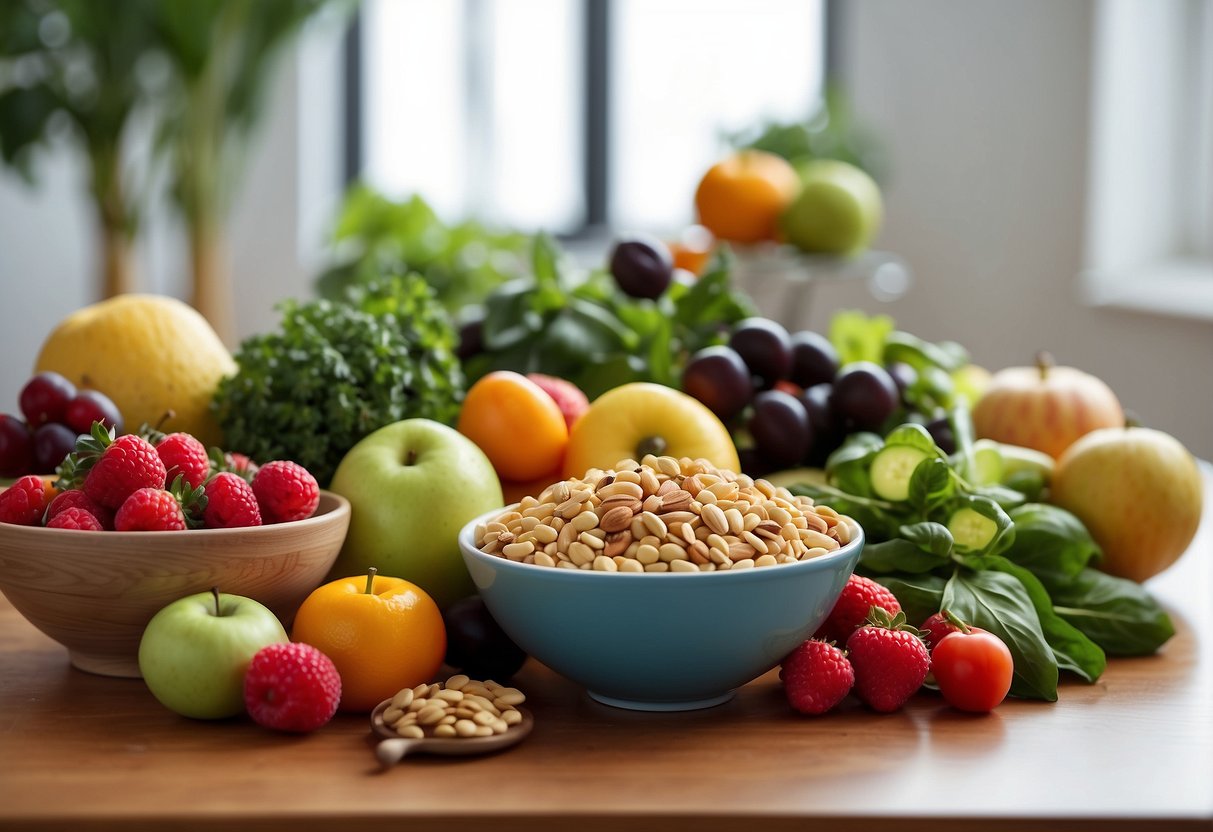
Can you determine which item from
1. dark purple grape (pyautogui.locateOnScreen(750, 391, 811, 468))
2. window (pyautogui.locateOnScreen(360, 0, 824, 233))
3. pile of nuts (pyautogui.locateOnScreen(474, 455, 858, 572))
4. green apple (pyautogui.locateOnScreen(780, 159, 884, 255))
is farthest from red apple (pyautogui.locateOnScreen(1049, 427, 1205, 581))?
window (pyautogui.locateOnScreen(360, 0, 824, 233))

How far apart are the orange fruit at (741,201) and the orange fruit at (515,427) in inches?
60.1

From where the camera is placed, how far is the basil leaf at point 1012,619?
36.5 inches

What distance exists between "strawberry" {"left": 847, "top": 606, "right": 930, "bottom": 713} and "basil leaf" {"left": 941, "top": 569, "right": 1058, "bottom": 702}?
A: 0.09m

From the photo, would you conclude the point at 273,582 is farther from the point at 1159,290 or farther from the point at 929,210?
the point at 929,210

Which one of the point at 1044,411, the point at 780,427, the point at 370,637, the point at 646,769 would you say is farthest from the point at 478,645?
the point at 1044,411

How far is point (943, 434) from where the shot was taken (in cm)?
124

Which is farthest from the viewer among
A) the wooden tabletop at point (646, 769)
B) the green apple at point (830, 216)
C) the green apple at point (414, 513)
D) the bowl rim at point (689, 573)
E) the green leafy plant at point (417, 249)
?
the green apple at point (830, 216)

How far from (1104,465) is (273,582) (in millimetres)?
791

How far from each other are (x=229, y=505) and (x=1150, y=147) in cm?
307

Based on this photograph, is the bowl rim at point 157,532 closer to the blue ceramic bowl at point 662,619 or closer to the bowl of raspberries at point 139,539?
the bowl of raspberries at point 139,539

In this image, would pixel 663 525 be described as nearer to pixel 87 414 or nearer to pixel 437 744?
pixel 437 744

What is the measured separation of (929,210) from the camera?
3693mm

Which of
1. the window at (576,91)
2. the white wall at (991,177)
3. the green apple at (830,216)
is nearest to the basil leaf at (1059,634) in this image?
the green apple at (830,216)

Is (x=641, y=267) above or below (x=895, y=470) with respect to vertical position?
above
